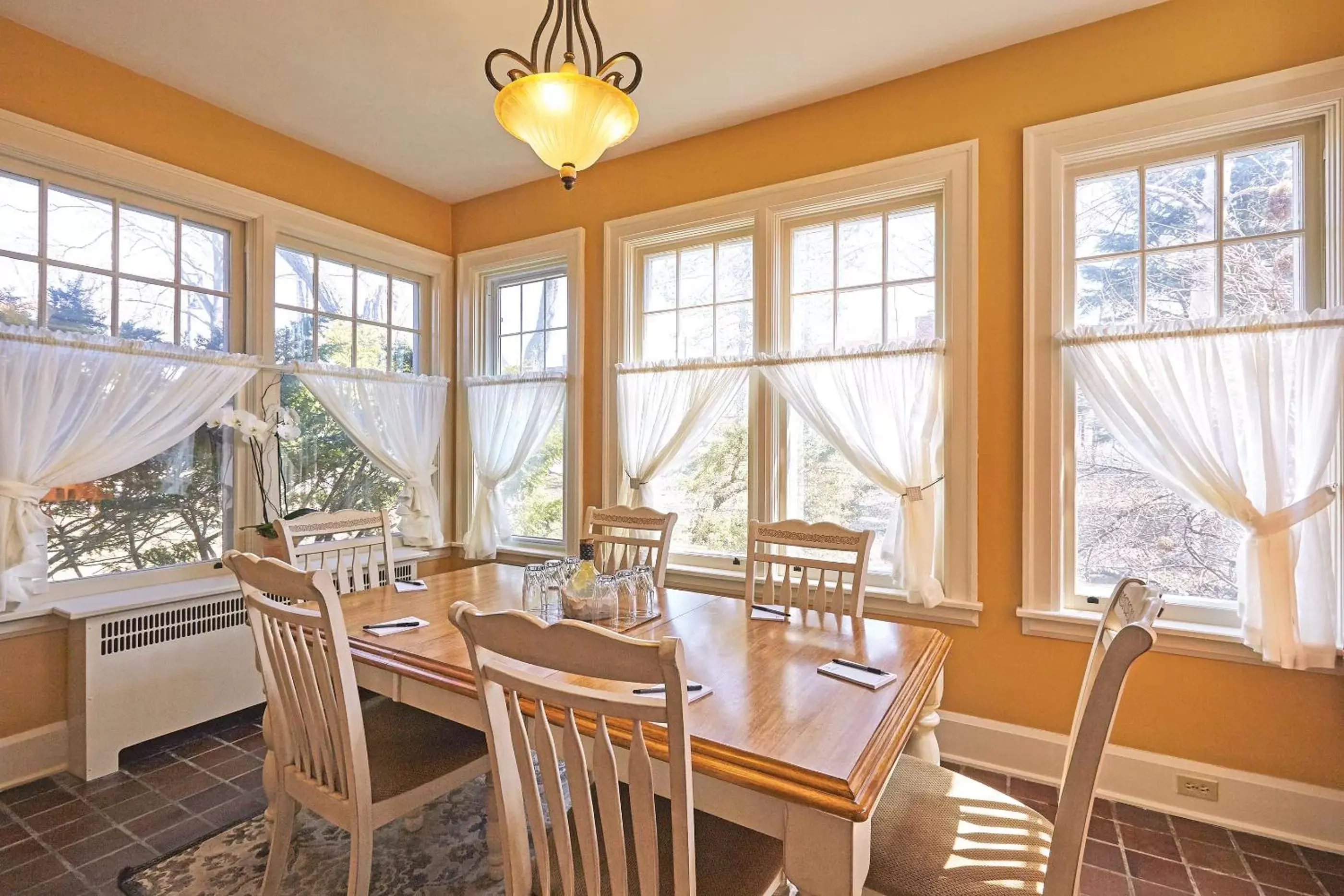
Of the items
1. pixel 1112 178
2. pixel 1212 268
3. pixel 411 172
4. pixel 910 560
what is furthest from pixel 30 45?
pixel 1212 268

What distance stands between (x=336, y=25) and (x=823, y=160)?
211 cm

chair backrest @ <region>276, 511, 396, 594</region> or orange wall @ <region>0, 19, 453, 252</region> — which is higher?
orange wall @ <region>0, 19, 453, 252</region>

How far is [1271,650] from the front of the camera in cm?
201

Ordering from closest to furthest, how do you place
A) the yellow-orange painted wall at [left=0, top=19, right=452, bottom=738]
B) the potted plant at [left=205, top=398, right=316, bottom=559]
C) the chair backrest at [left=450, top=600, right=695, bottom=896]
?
1. the chair backrest at [left=450, top=600, right=695, bottom=896]
2. the yellow-orange painted wall at [left=0, top=19, right=452, bottom=738]
3. the potted plant at [left=205, top=398, right=316, bottom=559]

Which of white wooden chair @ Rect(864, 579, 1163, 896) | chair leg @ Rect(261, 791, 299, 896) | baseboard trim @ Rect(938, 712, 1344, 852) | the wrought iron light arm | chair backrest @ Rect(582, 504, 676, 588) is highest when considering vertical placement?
the wrought iron light arm

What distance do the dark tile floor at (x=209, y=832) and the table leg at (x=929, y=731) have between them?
0.71 m

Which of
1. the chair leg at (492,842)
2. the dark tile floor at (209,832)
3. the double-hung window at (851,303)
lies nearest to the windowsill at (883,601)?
the double-hung window at (851,303)

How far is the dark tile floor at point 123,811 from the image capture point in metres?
1.88

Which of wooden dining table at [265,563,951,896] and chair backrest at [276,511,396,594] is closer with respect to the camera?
wooden dining table at [265,563,951,896]

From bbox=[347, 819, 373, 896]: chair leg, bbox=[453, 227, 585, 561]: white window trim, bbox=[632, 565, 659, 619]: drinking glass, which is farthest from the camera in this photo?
bbox=[453, 227, 585, 561]: white window trim

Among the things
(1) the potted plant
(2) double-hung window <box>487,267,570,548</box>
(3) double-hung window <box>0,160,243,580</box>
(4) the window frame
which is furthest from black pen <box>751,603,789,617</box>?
(3) double-hung window <box>0,160,243,580</box>

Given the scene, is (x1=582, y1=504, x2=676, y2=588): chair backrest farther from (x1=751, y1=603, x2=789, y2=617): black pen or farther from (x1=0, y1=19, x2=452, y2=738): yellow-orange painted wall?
(x1=0, y1=19, x2=452, y2=738): yellow-orange painted wall

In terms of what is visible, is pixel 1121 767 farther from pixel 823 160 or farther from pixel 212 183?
pixel 212 183

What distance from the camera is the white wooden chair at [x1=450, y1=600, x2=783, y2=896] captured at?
91 cm
